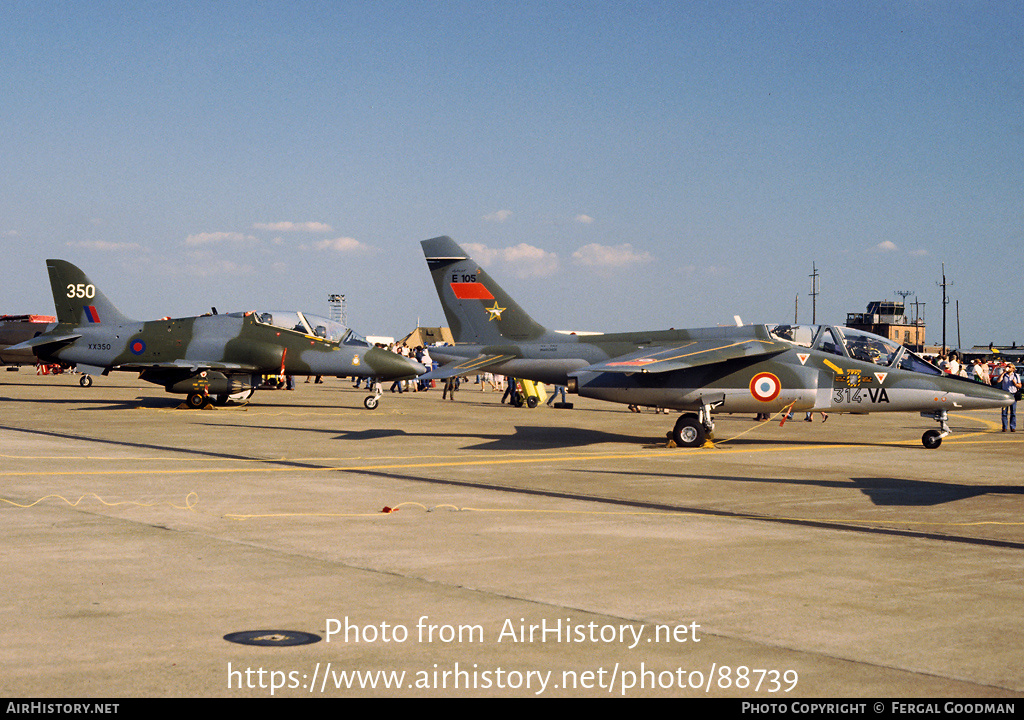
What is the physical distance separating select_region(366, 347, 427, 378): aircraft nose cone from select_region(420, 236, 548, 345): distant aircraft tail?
7.40 meters

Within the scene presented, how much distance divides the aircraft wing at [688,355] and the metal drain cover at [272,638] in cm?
1369

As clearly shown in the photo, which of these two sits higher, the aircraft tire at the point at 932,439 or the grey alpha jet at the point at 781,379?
the grey alpha jet at the point at 781,379

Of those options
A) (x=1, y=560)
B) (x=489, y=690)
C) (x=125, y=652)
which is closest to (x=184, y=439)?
(x=1, y=560)

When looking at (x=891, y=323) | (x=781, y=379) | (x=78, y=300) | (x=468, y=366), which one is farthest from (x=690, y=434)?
(x=891, y=323)

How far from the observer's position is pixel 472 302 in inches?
954

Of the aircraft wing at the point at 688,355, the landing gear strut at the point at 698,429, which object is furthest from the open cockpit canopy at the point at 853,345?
the landing gear strut at the point at 698,429

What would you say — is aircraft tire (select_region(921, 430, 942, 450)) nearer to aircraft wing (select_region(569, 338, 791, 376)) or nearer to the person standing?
aircraft wing (select_region(569, 338, 791, 376))

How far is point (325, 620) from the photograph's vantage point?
21.6 feet

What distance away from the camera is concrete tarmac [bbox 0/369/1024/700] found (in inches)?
216

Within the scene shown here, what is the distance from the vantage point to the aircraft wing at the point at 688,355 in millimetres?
19609

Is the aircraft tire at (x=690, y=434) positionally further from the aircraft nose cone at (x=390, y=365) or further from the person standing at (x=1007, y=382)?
the aircraft nose cone at (x=390, y=365)

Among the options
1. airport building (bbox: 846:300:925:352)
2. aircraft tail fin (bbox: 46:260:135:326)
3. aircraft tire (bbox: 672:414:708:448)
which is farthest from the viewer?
airport building (bbox: 846:300:925:352)

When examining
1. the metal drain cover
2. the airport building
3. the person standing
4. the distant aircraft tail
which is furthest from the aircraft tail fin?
the airport building
